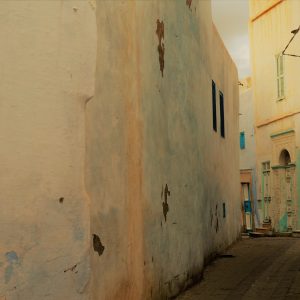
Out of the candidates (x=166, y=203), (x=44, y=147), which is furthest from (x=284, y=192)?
(x=44, y=147)

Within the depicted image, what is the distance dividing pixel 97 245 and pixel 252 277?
16.8 feet

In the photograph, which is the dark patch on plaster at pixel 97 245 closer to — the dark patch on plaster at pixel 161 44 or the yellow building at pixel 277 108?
the dark patch on plaster at pixel 161 44

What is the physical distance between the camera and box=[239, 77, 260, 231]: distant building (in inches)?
1169

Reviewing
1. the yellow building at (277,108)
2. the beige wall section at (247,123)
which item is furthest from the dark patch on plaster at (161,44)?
the beige wall section at (247,123)

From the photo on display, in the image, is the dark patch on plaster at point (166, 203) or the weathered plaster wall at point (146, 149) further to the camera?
the dark patch on plaster at point (166, 203)

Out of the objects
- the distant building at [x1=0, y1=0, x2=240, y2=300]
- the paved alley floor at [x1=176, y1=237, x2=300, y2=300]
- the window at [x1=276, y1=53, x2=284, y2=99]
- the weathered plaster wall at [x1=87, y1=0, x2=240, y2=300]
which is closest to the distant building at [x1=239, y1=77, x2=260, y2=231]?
the window at [x1=276, y1=53, x2=284, y2=99]

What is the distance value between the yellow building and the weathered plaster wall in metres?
11.9

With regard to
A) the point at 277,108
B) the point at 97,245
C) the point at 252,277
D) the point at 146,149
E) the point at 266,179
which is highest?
the point at 277,108

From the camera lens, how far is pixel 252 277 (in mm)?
9273

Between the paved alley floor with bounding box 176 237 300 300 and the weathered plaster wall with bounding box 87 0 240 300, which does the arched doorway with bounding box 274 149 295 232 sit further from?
the weathered plaster wall with bounding box 87 0 240 300

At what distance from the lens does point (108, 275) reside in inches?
196

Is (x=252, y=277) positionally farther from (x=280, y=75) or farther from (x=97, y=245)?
(x=280, y=75)

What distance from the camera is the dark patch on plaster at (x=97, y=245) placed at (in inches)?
187

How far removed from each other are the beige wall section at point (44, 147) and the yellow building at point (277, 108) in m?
17.7
